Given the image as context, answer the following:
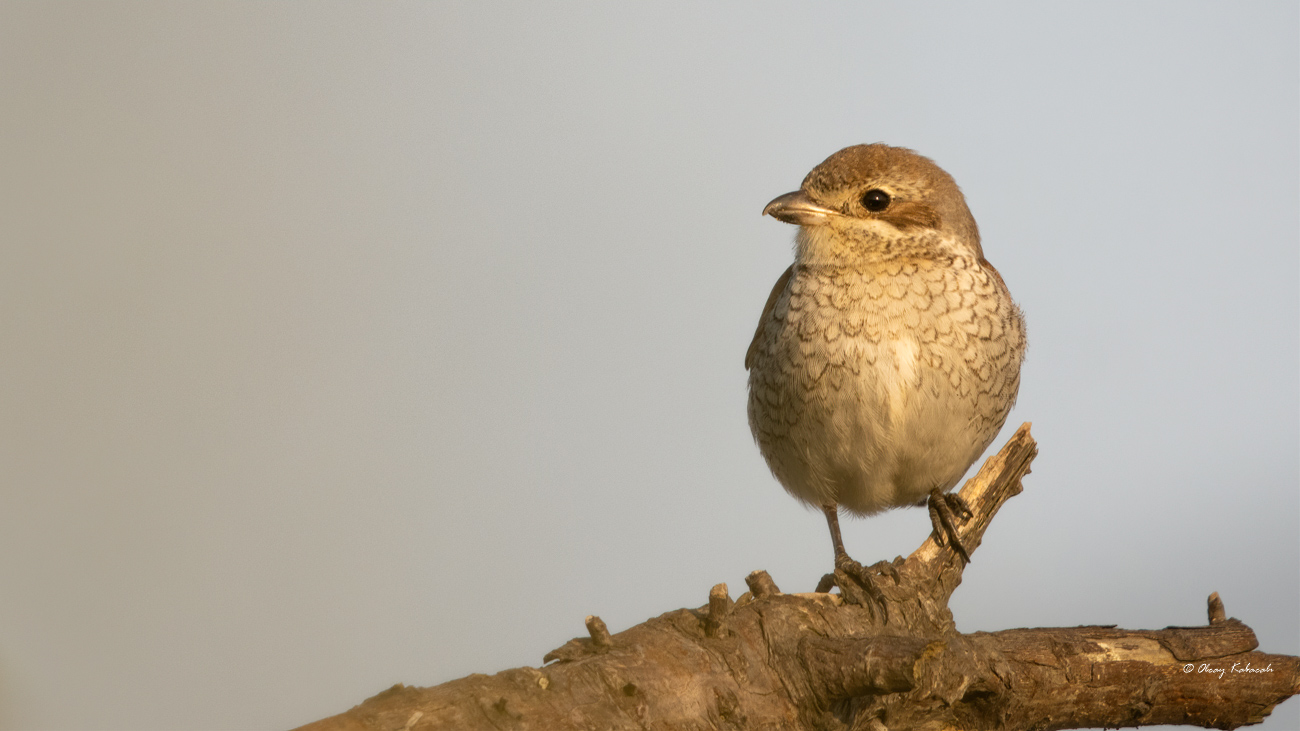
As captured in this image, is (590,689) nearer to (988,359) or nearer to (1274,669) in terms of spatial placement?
(988,359)

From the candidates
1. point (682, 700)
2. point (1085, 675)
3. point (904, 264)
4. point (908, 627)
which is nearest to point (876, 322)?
point (904, 264)

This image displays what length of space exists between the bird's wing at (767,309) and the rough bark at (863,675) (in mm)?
1301

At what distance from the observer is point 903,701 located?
322cm

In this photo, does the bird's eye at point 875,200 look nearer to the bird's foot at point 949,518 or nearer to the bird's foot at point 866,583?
the bird's foot at point 949,518

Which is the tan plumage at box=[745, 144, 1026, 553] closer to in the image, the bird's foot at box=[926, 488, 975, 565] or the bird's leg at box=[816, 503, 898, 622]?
the bird's foot at box=[926, 488, 975, 565]

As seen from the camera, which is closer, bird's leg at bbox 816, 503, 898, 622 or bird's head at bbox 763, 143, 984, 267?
bird's leg at bbox 816, 503, 898, 622

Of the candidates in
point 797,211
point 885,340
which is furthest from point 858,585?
point 797,211

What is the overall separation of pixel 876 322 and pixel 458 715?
8.09ft

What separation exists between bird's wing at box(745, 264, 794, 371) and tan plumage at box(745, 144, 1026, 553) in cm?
21

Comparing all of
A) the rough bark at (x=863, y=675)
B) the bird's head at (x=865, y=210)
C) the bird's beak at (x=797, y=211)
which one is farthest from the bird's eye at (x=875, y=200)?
the rough bark at (x=863, y=675)

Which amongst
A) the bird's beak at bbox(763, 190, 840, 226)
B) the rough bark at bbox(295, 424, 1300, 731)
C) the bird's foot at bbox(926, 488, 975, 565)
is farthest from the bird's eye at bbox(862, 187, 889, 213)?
the bird's foot at bbox(926, 488, 975, 565)

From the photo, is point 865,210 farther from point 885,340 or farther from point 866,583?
point 866,583

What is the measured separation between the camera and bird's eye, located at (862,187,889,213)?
4535 millimetres

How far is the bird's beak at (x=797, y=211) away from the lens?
446 centimetres
